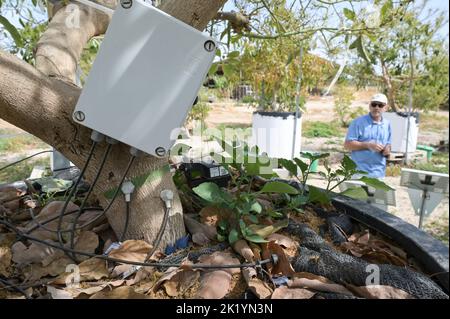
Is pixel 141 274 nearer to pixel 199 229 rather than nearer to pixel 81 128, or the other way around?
pixel 199 229

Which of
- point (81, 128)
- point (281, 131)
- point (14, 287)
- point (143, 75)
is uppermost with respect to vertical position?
point (143, 75)

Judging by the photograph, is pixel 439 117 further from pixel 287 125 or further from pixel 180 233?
pixel 180 233

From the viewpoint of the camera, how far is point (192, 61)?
622 millimetres

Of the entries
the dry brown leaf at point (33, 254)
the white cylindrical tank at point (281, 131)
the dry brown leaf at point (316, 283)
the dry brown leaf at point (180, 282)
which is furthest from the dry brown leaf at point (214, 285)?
the white cylindrical tank at point (281, 131)

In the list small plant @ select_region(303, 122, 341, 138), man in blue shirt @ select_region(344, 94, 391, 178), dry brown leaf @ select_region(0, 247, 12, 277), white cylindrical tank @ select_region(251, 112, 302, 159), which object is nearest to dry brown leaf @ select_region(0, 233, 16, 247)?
dry brown leaf @ select_region(0, 247, 12, 277)

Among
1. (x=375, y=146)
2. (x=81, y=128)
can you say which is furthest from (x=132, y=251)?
(x=375, y=146)

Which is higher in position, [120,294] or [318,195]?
[318,195]

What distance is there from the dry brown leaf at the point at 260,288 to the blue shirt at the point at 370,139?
5.90 feet

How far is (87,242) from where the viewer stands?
791 mm

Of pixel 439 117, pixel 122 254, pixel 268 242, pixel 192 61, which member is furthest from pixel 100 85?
pixel 439 117

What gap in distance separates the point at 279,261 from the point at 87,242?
423mm

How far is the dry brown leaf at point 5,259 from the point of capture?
736mm
